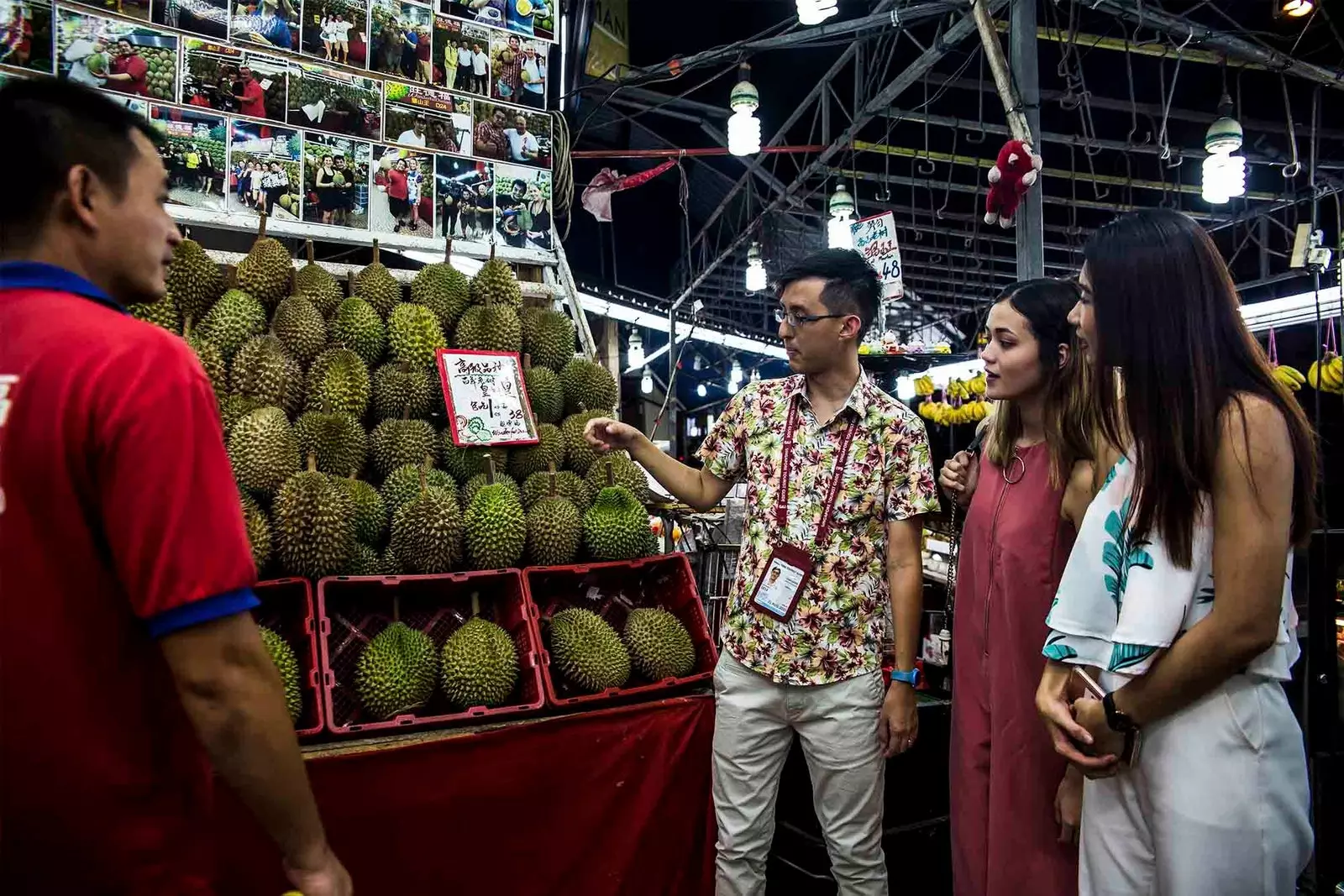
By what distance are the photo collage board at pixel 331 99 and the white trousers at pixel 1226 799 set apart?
112 inches

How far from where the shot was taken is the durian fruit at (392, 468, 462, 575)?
95.0 inches

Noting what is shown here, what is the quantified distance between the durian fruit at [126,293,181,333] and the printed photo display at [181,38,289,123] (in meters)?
0.79

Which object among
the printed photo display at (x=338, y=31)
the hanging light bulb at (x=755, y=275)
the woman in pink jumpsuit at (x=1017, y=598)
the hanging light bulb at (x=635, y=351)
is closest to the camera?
the woman in pink jumpsuit at (x=1017, y=598)

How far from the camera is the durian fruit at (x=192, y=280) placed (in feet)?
8.43

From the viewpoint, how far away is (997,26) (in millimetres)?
6117

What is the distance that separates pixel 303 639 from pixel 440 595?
1.40 ft

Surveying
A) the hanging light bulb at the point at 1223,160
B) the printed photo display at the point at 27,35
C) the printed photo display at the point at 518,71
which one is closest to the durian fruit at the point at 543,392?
the printed photo display at the point at 518,71

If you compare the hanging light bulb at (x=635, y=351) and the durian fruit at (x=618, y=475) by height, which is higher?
the hanging light bulb at (x=635, y=351)

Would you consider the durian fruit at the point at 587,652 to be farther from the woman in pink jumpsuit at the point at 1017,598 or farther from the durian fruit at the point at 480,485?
the woman in pink jumpsuit at the point at 1017,598

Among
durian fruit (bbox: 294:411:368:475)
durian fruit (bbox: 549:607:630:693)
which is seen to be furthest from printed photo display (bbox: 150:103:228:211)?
durian fruit (bbox: 549:607:630:693)

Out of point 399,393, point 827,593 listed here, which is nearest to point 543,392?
point 399,393

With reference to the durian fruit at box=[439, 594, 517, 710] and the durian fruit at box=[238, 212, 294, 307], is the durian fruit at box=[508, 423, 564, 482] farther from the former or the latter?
the durian fruit at box=[238, 212, 294, 307]

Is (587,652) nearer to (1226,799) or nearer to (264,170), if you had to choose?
(1226,799)

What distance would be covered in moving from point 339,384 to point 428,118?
49.5 inches
